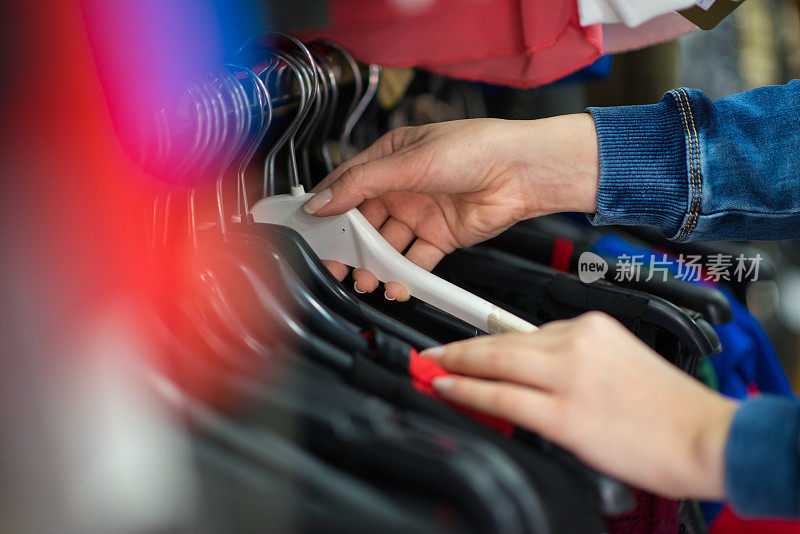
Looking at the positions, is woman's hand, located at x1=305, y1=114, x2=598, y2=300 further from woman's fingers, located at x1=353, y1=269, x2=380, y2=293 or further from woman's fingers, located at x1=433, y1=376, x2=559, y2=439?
woman's fingers, located at x1=433, y1=376, x2=559, y2=439

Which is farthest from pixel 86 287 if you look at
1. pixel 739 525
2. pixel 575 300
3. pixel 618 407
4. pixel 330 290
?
pixel 739 525

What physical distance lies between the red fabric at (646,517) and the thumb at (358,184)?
370 millimetres

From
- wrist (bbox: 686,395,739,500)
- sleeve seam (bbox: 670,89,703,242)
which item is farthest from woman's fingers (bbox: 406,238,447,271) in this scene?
wrist (bbox: 686,395,739,500)

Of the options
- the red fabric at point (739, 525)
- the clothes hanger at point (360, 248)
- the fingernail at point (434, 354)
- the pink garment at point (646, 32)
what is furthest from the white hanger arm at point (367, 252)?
the red fabric at point (739, 525)

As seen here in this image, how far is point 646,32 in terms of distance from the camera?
0.74m

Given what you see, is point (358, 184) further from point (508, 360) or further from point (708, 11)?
point (708, 11)

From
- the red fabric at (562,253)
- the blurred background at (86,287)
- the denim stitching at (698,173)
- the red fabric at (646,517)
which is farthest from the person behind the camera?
the red fabric at (562,253)

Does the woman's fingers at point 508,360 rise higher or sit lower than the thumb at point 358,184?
lower

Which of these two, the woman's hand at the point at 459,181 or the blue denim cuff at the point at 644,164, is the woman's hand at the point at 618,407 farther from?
the blue denim cuff at the point at 644,164

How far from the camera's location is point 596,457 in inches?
15.7

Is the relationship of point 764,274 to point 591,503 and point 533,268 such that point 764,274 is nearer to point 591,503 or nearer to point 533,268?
point 533,268

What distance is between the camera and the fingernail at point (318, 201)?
0.62 meters

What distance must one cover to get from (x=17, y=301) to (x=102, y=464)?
11 centimetres

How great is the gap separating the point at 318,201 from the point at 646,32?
425 mm
